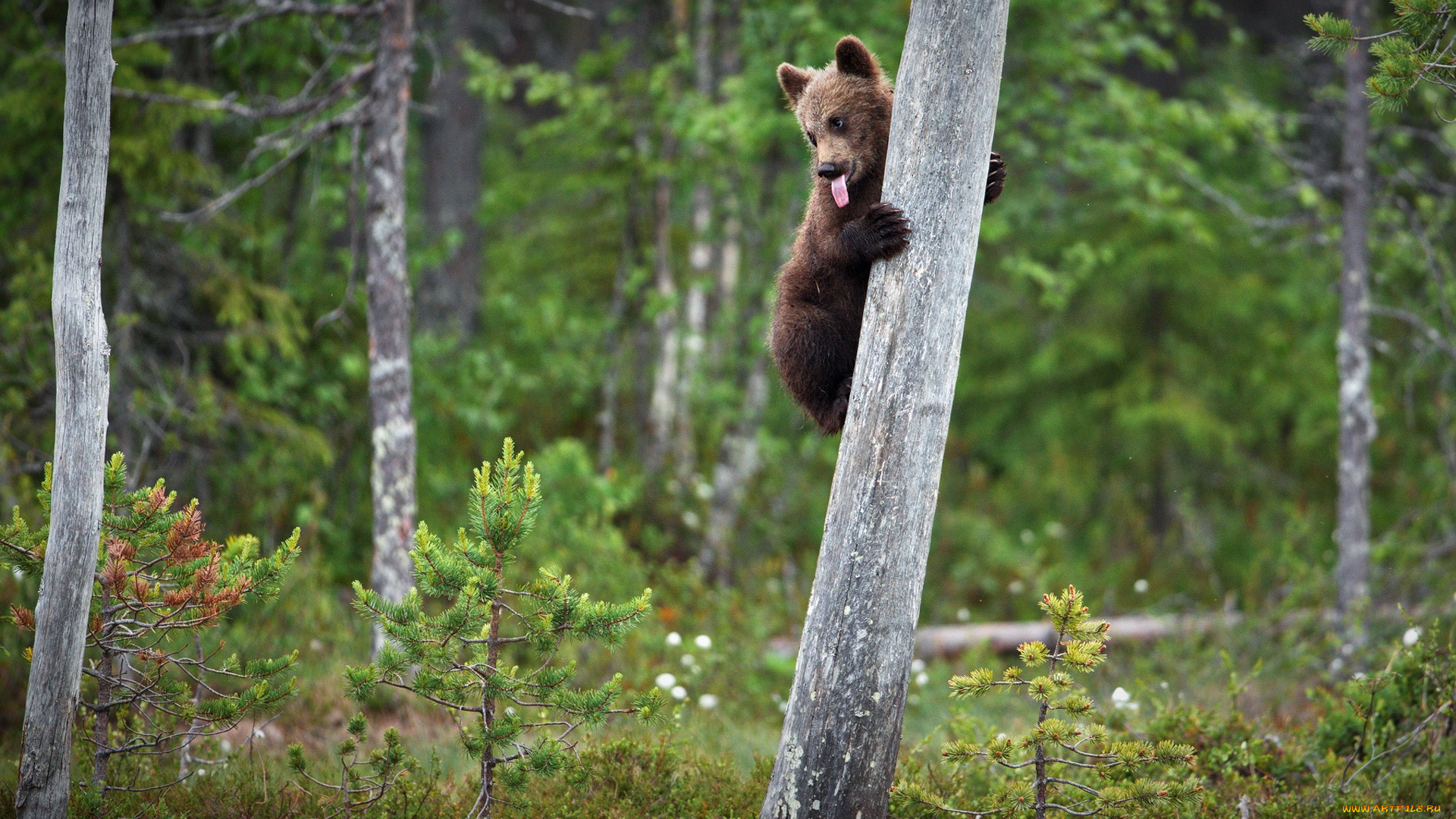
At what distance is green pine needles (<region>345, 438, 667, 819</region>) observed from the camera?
389cm

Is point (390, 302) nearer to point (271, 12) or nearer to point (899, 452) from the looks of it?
point (271, 12)

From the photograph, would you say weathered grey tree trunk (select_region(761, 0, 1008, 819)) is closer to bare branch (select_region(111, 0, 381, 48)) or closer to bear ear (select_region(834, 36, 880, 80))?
bear ear (select_region(834, 36, 880, 80))

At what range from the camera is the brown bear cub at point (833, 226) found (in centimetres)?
468

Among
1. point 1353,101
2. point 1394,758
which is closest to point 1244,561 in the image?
point 1353,101

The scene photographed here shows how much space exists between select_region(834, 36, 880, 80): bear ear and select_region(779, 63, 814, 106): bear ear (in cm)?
32

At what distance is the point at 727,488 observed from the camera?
433 inches

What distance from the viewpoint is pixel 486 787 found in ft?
13.4

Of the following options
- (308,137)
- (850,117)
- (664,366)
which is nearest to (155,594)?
(850,117)

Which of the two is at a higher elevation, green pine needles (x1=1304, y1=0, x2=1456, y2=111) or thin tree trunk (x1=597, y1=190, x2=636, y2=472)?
green pine needles (x1=1304, y1=0, x2=1456, y2=111)

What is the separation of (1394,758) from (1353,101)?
573cm

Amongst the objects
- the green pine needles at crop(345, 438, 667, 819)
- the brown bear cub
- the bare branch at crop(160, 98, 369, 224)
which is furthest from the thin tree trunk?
the green pine needles at crop(345, 438, 667, 819)

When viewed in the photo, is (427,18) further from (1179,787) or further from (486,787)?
(1179,787)

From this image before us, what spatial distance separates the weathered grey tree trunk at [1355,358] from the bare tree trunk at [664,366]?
640cm

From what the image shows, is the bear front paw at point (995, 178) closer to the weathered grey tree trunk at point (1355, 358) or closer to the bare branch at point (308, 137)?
the bare branch at point (308, 137)
